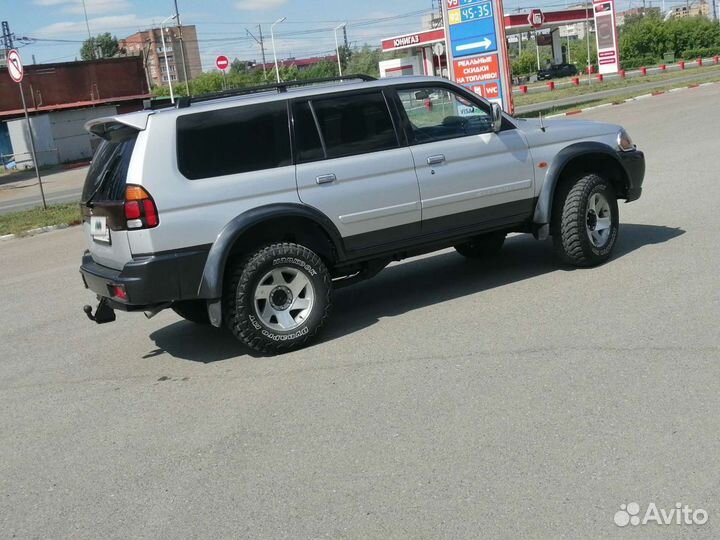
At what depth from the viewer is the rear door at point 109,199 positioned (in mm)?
6117

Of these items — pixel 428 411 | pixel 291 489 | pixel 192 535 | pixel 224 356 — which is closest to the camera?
pixel 192 535

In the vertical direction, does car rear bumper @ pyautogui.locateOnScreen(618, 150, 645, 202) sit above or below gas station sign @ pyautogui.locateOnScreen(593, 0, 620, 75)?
below

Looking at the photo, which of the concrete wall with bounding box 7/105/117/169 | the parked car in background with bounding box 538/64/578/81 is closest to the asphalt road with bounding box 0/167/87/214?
the concrete wall with bounding box 7/105/117/169

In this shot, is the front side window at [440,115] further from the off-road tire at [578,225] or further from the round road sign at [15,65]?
the round road sign at [15,65]

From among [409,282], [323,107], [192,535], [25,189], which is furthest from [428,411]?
[25,189]

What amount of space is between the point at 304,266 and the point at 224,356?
0.95m

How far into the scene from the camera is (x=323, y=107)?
264 inches

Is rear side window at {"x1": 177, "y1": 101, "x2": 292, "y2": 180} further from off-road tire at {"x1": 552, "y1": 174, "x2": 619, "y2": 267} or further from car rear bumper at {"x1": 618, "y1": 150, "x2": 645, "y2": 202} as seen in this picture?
car rear bumper at {"x1": 618, "y1": 150, "x2": 645, "y2": 202}

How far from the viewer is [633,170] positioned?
8055 mm

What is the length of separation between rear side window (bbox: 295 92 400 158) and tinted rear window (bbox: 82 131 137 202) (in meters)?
1.27

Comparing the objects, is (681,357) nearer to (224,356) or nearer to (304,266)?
(304,266)

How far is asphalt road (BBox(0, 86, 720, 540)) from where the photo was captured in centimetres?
397

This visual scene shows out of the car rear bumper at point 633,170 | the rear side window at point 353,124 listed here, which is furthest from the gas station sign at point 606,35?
the rear side window at point 353,124

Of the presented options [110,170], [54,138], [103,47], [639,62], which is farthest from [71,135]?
[103,47]
